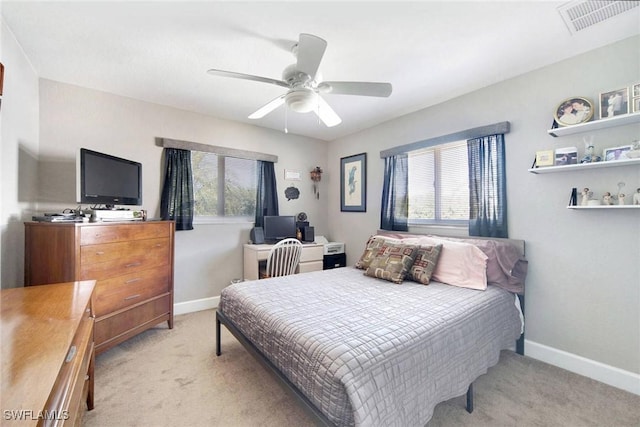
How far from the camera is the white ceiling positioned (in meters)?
1.59

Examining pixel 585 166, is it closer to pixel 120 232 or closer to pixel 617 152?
pixel 617 152

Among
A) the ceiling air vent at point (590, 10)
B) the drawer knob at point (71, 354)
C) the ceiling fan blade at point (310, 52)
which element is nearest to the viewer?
the drawer knob at point (71, 354)

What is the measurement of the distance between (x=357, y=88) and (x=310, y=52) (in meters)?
0.50

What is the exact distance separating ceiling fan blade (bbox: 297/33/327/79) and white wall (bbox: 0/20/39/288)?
193 cm

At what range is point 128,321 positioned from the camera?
7.26 ft

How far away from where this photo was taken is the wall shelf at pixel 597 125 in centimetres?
170

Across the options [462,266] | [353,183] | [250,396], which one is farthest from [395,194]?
[250,396]

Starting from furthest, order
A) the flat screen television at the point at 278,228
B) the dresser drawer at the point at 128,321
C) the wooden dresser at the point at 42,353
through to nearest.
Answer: the flat screen television at the point at 278,228 → the dresser drawer at the point at 128,321 → the wooden dresser at the point at 42,353

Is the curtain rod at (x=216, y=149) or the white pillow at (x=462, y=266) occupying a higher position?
the curtain rod at (x=216, y=149)

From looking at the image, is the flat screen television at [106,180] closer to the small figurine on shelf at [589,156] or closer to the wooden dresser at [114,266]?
the wooden dresser at [114,266]

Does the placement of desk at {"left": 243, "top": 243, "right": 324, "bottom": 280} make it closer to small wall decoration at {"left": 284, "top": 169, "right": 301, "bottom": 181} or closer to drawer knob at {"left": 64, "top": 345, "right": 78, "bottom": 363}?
small wall decoration at {"left": 284, "top": 169, "right": 301, "bottom": 181}

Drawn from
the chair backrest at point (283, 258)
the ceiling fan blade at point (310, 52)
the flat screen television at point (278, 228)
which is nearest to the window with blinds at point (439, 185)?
the chair backrest at point (283, 258)

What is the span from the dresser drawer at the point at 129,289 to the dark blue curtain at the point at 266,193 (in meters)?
1.43

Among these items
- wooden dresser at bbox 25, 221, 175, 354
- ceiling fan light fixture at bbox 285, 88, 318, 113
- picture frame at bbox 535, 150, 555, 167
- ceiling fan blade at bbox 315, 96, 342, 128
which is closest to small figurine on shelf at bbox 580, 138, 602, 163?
picture frame at bbox 535, 150, 555, 167
